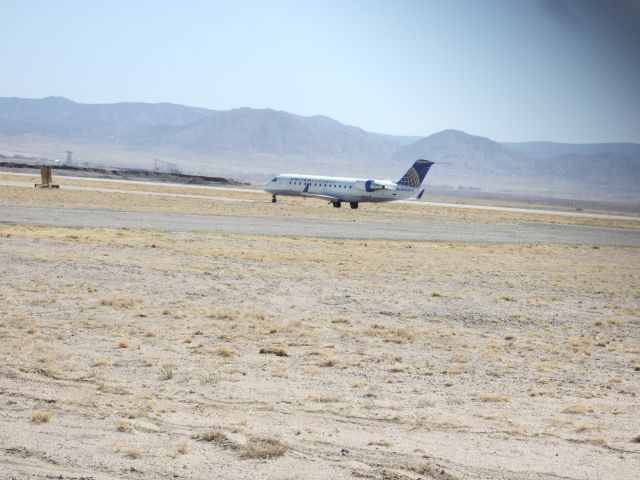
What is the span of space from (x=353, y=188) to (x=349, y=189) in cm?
38

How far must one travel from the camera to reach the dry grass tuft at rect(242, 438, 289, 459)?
30.2ft

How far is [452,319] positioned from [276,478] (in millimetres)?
11980

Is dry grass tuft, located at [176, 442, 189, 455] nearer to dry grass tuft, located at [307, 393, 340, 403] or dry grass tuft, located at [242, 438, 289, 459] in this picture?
dry grass tuft, located at [242, 438, 289, 459]

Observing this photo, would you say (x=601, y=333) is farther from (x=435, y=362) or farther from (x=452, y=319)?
(x=435, y=362)

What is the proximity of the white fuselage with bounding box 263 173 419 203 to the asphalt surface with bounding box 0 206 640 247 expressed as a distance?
1462cm

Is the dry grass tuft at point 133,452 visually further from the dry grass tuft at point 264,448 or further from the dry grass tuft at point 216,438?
the dry grass tuft at point 264,448

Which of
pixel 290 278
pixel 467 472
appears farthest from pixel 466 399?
pixel 290 278

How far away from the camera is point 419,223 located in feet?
200

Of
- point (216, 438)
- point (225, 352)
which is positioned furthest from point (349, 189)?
point (216, 438)

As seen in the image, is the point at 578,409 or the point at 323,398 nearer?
the point at 323,398

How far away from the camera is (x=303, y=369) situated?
1387cm

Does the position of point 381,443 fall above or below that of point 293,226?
below

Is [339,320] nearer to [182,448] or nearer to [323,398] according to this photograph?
[323,398]

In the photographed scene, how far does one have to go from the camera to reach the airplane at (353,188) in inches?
2965
